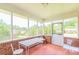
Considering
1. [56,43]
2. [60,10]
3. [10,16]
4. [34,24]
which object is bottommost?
[56,43]

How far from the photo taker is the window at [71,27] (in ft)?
5.48

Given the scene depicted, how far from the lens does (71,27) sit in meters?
1.68

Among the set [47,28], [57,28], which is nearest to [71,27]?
[57,28]

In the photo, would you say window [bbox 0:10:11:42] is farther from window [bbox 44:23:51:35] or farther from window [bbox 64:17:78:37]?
window [bbox 64:17:78:37]

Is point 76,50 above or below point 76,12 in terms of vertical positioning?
below

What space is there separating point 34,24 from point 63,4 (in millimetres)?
679

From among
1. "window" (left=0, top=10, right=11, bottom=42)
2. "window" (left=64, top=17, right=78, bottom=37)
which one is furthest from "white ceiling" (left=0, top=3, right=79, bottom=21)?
"window" (left=0, top=10, right=11, bottom=42)

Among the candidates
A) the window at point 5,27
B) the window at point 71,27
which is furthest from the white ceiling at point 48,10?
the window at point 5,27

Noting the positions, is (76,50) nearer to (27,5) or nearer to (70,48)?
(70,48)

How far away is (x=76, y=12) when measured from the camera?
1636 mm

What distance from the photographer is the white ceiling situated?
1620 millimetres

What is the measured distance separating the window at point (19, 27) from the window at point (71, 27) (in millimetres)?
783

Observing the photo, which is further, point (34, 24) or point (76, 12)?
point (34, 24)

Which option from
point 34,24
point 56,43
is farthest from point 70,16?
point 34,24
